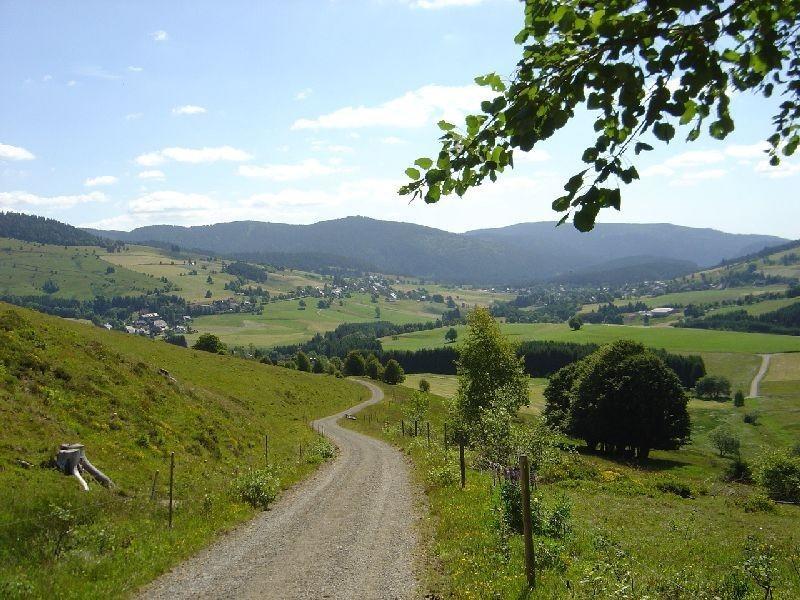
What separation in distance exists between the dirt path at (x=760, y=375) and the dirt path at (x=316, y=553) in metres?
150

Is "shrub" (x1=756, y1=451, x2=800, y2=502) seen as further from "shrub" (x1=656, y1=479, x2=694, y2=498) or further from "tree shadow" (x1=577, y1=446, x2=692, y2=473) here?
"tree shadow" (x1=577, y1=446, x2=692, y2=473)

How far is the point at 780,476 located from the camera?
41.4 m

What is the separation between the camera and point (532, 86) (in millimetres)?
4371

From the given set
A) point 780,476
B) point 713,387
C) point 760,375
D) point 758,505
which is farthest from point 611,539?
point 760,375

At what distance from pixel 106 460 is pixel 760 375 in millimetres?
185078

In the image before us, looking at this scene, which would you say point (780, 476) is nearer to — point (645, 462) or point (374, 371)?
point (645, 462)

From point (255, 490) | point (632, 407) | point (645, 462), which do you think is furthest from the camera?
point (632, 407)

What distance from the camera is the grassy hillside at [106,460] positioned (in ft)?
43.7

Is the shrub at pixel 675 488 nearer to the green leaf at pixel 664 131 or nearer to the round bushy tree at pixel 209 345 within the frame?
the green leaf at pixel 664 131

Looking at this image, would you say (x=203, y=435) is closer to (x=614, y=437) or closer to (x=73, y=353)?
(x=73, y=353)

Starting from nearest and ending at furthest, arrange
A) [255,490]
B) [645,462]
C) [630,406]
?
[255,490], [645,462], [630,406]

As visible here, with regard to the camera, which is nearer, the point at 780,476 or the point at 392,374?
the point at 780,476

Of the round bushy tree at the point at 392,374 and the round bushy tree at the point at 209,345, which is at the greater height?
the round bushy tree at the point at 209,345

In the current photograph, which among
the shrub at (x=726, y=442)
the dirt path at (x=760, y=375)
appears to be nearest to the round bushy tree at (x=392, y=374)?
the shrub at (x=726, y=442)
